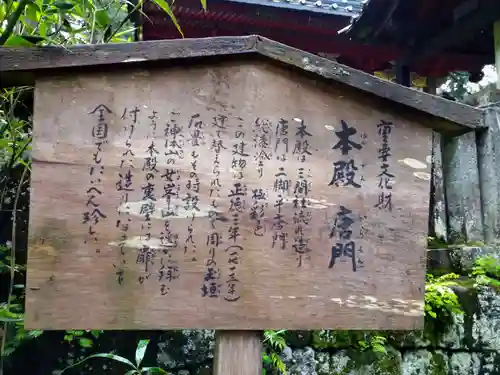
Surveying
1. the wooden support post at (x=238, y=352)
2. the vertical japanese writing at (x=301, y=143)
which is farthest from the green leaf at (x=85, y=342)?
the vertical japanese writing at (x=301, y=143)

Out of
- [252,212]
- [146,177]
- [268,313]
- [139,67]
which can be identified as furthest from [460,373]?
[139,67]

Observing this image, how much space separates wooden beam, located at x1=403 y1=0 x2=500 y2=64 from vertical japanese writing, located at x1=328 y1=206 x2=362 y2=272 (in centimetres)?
336

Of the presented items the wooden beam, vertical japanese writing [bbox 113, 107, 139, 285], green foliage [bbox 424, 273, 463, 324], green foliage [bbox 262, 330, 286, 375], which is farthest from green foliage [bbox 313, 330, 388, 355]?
the wooden beam

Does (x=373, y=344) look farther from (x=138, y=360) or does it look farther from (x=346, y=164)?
(x=346, y=164)

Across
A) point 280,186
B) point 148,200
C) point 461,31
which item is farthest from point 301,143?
point 461,31

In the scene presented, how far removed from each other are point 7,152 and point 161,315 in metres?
1.72

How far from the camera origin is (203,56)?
1.67 metres

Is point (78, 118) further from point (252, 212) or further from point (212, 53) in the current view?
point (252, 212)

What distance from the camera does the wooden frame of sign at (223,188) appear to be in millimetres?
1602

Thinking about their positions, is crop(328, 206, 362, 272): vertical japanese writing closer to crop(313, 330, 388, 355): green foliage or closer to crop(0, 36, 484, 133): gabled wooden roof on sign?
crop(0, 36, 484, 133): gabled wooden roof on sign

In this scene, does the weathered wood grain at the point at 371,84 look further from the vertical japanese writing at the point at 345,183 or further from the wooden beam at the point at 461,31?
the wooden beam at the point at 461,31

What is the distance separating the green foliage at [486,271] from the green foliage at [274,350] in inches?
54.1

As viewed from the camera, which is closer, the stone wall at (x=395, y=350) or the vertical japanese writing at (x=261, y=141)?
the vertical japanese writing at (x=261, y=141)

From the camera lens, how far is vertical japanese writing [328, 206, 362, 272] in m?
1.74
